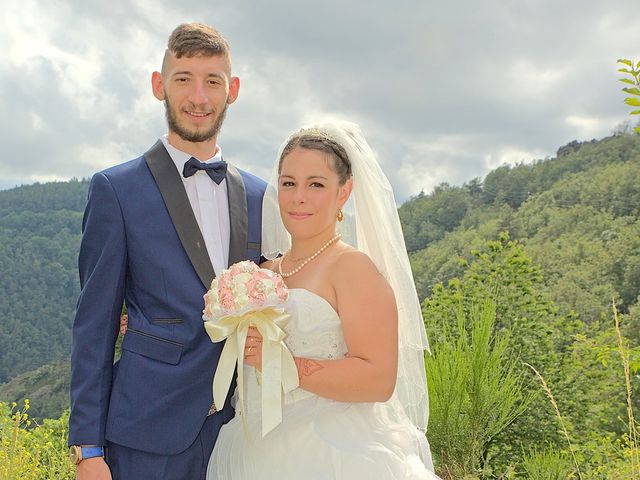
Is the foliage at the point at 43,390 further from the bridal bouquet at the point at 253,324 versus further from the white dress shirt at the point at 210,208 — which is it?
the bridal bouquet at the point at 253,324

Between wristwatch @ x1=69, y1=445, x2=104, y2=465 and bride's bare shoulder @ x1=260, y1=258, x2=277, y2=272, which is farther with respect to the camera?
bride's bare shoulder @ x1=260, y1=258, x2=277, y2=272

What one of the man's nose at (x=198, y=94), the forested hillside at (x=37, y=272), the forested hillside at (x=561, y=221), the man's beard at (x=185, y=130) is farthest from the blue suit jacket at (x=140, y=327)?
the forested hillside at (x=37, y=272)

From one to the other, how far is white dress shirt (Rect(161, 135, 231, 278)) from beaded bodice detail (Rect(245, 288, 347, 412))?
0.42 meters

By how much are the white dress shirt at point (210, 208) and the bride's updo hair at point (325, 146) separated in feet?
1.14

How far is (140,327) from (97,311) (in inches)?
7.7

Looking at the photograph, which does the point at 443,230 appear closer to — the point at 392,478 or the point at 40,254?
the point at 40,254

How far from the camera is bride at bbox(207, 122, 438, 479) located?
3075mm

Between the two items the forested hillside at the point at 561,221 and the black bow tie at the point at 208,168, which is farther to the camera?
the forested hillside at the point at 561,221

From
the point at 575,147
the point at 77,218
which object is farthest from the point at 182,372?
the point at 77,218

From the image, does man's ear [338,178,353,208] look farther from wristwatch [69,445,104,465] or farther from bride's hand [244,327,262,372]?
wristwatch [69,445,104,465]

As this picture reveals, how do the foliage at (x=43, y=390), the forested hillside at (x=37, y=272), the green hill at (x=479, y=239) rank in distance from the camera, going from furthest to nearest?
the forested hillside at (x=37, y=272) < the foliage at (x=43, y=390) < the green hill at (x=479, y=239)

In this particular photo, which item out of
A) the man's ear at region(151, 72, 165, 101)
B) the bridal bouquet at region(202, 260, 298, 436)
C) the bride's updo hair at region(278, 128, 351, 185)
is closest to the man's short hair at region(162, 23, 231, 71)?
the man's ear at region(151, 72, 165, 101)

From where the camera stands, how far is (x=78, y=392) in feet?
10.6

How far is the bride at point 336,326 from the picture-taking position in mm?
3075
